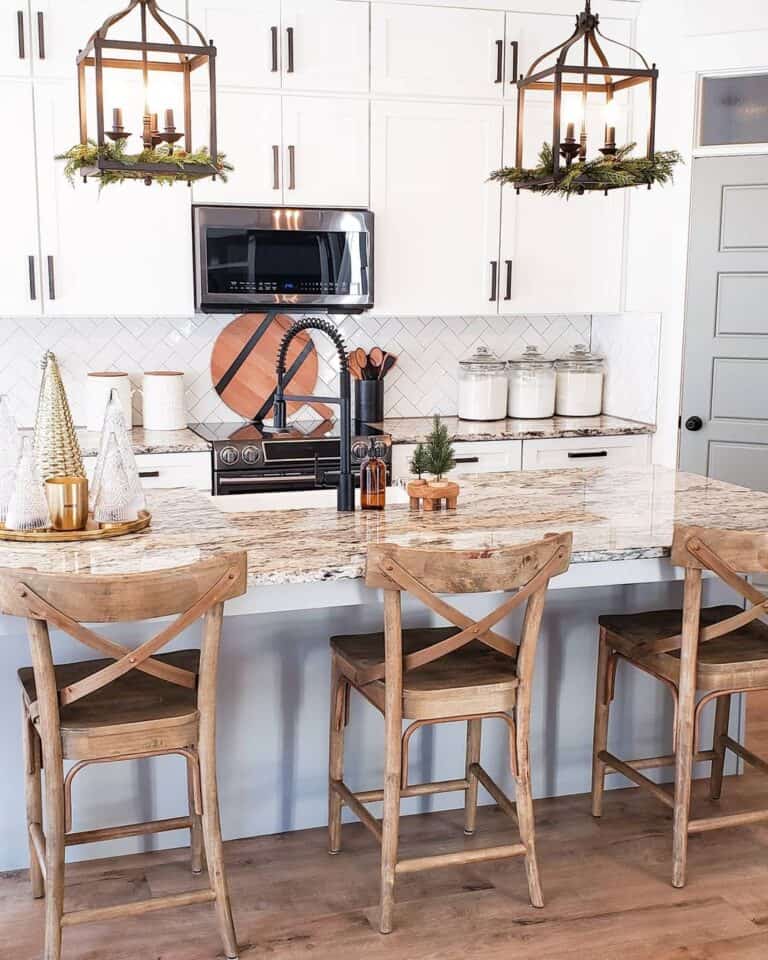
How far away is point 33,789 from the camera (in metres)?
2.59

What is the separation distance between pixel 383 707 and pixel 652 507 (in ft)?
3.48

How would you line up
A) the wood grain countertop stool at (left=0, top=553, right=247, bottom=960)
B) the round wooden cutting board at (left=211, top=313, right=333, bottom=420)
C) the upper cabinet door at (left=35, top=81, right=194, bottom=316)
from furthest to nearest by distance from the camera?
the round wooden cutting board at (left=211, top=313, right=333, bottom=420) → the upper cabinet door at (left=35, top=81, right=194, bottom=316) → the wood grain countertop stool at (left=0, top=553, right=247, bottom=960)

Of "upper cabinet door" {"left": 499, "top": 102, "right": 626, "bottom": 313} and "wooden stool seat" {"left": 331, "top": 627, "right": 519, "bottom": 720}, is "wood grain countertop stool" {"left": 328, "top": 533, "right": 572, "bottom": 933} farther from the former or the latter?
"upper cabinet door" {"left": 499, "top": 102, "right": 626, "bottom": 313}

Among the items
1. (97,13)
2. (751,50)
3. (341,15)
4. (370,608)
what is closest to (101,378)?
(97,13)

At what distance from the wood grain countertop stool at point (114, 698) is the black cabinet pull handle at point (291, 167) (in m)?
2.68

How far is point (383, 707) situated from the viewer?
2.58 m

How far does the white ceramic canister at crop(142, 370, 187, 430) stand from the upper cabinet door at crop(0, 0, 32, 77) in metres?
1.33

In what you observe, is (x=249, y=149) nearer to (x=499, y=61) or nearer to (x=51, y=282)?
(x=51, y=282)

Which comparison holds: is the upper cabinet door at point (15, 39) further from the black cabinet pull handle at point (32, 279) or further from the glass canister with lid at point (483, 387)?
the glass canister with lid at point (483, 387)

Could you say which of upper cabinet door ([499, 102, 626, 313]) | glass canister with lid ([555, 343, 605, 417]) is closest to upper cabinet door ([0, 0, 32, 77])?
upper cabinet door ([499, 102, 626, 313])

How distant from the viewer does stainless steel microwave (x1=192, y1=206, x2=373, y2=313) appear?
182 inches

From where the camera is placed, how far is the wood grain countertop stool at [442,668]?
2.40m

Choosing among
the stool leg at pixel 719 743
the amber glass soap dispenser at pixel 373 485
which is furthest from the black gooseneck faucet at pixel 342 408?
the stool leg at pixel 719 743

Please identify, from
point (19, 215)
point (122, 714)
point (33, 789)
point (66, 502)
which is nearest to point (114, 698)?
point (122, 714)
